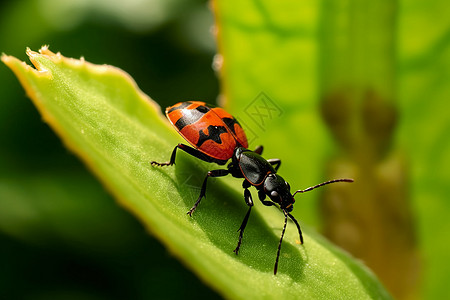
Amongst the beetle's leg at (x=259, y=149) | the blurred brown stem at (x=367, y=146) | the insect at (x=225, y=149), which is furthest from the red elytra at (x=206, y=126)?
the blurred brown stem at (x=367, y=146)

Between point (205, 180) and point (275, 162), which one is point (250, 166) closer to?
point (275, 162)

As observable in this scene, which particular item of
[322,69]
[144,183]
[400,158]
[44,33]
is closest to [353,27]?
[322,69]

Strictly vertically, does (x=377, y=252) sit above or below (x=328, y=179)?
below

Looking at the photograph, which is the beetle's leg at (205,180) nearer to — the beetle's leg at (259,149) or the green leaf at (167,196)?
the green leaf at (167,196)

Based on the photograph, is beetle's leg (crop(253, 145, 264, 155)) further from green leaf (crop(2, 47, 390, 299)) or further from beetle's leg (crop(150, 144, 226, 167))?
green leaf (crop(2, 47, 390, 299))

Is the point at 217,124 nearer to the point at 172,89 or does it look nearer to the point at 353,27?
the point at 353,27

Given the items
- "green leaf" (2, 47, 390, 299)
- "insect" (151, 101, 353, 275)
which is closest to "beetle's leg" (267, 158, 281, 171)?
"insect" (151, 101, 353, 275)

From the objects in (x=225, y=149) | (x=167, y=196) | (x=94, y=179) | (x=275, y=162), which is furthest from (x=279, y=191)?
(x=94, y=179)
